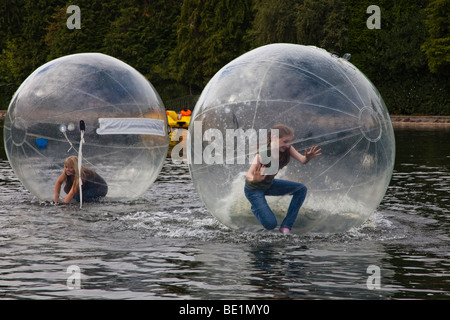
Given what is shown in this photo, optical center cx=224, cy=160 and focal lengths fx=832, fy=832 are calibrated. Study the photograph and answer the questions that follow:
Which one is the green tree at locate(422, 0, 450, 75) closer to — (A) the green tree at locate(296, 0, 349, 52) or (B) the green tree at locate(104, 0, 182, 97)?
(A) the green tree at locate(296, 0, 349, 52)

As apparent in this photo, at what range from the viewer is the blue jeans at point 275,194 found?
10547mm

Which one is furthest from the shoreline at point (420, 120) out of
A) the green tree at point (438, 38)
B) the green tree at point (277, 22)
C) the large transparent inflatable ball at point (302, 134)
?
the large transparent inflatable ball at point (302, 134)

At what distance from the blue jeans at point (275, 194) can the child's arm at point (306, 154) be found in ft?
1.02

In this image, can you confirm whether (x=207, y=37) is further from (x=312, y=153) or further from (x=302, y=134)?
(x=312, y=153)

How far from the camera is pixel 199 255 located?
9.95 metres

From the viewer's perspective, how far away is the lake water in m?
8.31

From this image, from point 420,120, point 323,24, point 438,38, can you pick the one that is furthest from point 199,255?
point 323,24

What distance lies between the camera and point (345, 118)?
10.7 m

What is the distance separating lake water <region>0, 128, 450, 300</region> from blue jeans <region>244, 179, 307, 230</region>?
24 centimetres

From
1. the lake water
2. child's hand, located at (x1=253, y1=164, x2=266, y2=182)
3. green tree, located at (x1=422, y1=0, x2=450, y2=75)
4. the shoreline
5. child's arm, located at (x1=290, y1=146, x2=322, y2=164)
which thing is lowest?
the shoreline

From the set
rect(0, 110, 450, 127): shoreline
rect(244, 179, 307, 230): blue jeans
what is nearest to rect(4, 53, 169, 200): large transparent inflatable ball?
rect(244, 179, 307, 230): blue jeans

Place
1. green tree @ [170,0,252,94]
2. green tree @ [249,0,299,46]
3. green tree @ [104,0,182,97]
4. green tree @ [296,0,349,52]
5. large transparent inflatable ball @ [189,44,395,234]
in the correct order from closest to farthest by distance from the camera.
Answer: large transparent inflatable ball @ [189,44,395,234] < green tree @ [296,0,349,52] < green tree @ [249,0,299,46] < green tree @ [170,0,252,94] < green tree @ [104,0,182,97]

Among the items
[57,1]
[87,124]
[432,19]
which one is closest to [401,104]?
[432,19]

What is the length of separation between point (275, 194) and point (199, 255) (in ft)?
4.62
